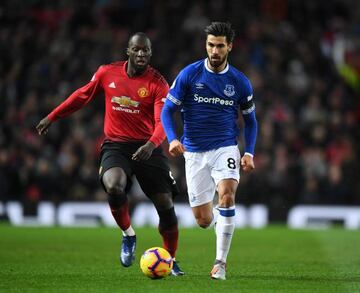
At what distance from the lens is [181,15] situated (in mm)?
22328

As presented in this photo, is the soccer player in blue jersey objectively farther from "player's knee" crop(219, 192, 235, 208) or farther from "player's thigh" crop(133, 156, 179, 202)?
"player's thigh" crop(133, 156, 179, 202)

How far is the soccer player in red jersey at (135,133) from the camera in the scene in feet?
31.4

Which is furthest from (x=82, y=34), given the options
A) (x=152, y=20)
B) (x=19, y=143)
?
(x=19, y=143)

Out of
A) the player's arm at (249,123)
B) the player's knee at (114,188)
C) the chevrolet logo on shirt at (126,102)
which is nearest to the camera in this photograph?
the player's knee at (114,188)

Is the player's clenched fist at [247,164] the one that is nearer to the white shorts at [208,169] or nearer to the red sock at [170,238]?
the white shorts at [208,169]

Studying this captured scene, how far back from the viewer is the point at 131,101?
9.66 m

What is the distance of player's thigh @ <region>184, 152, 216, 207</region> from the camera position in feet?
31.3

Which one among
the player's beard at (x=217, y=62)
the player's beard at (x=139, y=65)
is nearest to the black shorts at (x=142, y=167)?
the player's beard at (x=139, y=65)

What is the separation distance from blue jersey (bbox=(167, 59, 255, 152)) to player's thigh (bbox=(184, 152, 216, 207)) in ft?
0.35

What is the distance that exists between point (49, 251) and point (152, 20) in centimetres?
1060

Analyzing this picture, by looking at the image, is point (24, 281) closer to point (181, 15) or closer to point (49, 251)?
point (49, 251)

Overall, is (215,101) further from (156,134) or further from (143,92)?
(143,92)

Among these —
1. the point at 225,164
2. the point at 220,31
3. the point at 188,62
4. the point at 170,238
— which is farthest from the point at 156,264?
the point at 188,62

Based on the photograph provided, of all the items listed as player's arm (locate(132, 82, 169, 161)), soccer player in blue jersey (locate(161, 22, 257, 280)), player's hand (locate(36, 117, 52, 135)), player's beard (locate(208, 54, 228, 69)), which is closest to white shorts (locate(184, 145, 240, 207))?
soccer player in blue jersey (locate(161, 22, 257, 280))
